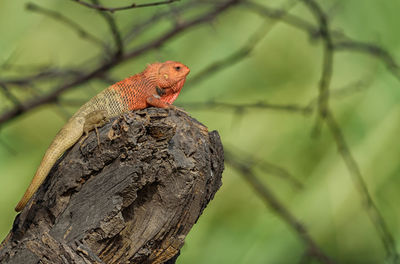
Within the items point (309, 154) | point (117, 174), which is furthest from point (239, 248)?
point (117, 174)

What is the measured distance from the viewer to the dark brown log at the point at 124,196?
7.50ft

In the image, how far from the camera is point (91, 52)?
21.4 feet

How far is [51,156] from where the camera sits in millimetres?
2617

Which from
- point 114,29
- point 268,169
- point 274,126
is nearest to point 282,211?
point 268,169

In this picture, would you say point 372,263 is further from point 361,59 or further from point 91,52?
point 91,52

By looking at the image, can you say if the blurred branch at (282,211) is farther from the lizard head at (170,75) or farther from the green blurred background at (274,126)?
the green blurred background at (274,126)

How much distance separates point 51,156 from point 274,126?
388 cm

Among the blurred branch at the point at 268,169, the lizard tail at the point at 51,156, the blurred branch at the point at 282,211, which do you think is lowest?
the lizard tail at the point at 51,156

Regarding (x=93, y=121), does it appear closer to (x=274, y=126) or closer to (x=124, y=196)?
(x=124, y=196)

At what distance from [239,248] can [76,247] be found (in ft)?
11.9

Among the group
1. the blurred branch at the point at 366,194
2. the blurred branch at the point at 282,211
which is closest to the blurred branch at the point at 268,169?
the blurred branch at the point at 282,211

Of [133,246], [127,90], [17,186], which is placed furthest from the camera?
[17,186]

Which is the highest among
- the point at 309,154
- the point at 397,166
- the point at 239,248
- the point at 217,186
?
the point at 397,166

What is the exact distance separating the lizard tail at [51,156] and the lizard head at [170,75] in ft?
2.75
